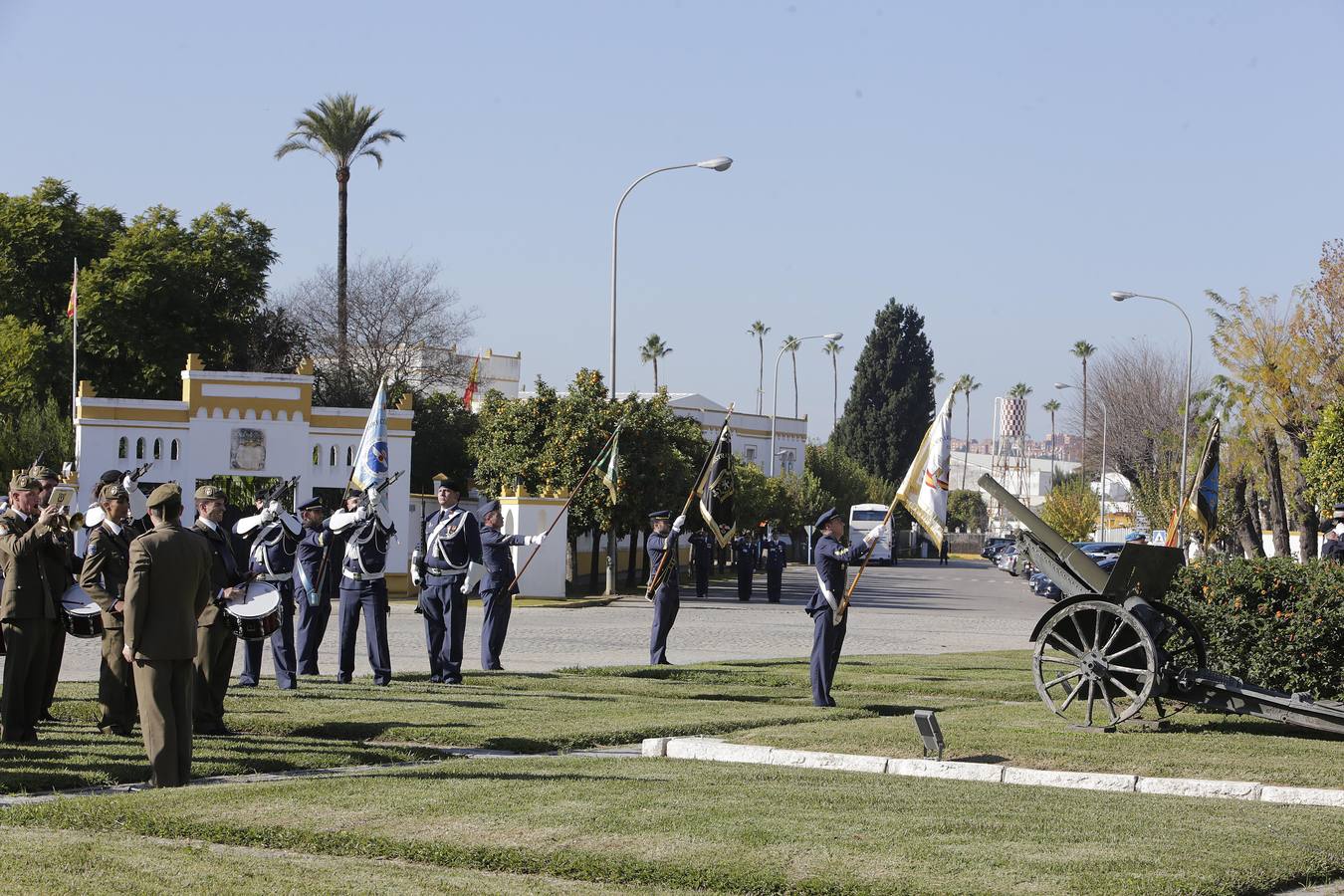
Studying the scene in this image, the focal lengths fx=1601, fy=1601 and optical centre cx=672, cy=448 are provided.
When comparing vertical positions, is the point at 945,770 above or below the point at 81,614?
below

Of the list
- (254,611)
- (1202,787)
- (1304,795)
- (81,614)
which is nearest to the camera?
(1304,795)

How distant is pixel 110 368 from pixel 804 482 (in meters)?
38.2

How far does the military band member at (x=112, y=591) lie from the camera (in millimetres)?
10859

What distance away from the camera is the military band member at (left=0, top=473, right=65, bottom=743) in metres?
11.3

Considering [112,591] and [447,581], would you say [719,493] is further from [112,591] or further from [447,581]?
[112,591]

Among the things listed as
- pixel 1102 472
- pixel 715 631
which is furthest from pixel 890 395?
pixel 715 631

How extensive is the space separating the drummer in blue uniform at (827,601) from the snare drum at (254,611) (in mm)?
5014

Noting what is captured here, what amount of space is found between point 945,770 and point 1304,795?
230 cm

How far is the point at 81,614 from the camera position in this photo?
461 inches

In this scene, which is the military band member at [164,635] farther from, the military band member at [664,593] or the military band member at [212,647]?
the military band member at [664,593]

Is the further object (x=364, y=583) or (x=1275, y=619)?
(x=364, y=583)

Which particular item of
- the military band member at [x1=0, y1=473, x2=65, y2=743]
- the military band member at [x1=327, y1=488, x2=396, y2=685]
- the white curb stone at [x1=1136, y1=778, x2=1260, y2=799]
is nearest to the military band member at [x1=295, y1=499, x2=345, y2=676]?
the military band member at [x1=327, y1=488, x2=396, y2=685]

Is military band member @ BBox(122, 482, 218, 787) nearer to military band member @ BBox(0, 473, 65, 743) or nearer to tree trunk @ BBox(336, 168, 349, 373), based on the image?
military band member @ BBox(0, 473, 65, 743)

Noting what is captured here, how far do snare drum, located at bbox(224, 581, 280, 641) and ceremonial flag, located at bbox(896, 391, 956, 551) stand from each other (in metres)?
6.09
